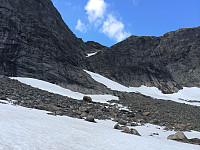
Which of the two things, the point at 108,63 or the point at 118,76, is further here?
the point at 108,63

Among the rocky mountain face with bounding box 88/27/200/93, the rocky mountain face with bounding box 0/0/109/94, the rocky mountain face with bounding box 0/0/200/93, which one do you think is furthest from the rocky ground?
Answer: the rocky mountain face with bounding box 88/27/200/93

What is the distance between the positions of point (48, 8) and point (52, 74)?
2298 cm

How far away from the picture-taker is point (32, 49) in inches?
1187

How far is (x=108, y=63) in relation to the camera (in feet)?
226

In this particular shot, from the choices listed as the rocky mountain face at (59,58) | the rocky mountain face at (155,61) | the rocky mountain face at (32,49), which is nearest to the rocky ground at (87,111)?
the rocky mountain face at (32,49)

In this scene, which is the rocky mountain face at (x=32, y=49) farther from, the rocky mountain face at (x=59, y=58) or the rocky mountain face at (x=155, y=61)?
the rocky mountain face at (x=155, y=61)

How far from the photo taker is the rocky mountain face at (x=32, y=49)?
2730 cm

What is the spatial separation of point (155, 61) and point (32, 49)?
188 feet

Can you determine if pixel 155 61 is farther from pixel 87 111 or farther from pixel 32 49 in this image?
pixel 87 111

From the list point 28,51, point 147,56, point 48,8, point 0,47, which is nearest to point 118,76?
point 147,56

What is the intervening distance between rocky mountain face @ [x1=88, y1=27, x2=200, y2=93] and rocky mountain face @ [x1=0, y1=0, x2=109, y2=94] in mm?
23809

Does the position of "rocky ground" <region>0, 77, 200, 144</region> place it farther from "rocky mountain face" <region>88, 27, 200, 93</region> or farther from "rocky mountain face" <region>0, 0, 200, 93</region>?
"rocky mountain face" <region>88, 27, 200, 93</region>

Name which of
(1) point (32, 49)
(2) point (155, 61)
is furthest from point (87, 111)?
(2) point (155, 61)

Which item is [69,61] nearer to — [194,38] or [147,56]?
[147,56]
